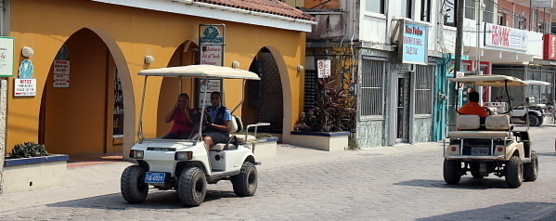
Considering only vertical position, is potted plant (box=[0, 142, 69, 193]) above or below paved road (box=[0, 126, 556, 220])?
above

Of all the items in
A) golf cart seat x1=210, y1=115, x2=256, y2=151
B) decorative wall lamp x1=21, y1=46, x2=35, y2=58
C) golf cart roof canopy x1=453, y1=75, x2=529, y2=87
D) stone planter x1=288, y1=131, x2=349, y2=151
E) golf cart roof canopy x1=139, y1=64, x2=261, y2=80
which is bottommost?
stone planter x1=288, y1=131, x2=349, y2=151

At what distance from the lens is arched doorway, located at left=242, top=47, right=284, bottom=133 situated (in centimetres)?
2370

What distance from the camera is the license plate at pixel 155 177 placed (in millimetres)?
11570

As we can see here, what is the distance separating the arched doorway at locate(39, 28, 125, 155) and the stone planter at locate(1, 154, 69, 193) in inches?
158

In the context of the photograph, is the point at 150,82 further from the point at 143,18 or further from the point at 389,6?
the point at 389,6

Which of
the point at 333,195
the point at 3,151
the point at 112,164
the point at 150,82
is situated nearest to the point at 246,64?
the point at 150,82

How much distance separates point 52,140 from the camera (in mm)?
17172

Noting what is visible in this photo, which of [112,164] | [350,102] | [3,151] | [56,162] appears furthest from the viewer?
[350,102]

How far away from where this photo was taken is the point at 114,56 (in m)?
16.2

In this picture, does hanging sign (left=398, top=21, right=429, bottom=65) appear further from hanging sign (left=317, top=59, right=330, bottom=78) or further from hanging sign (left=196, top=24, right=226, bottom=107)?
hanging sign (left=196, top=24, right=226, bottom=107)

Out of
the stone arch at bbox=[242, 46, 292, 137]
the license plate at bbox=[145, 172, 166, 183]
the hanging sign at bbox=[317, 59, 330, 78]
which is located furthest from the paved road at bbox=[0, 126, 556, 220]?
the hanging sign at bbox=[317, 59, 330, 78]

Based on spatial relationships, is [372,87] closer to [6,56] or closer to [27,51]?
[27,51]

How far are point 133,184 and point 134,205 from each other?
0.34m

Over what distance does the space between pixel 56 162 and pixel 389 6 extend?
44.8 feet
